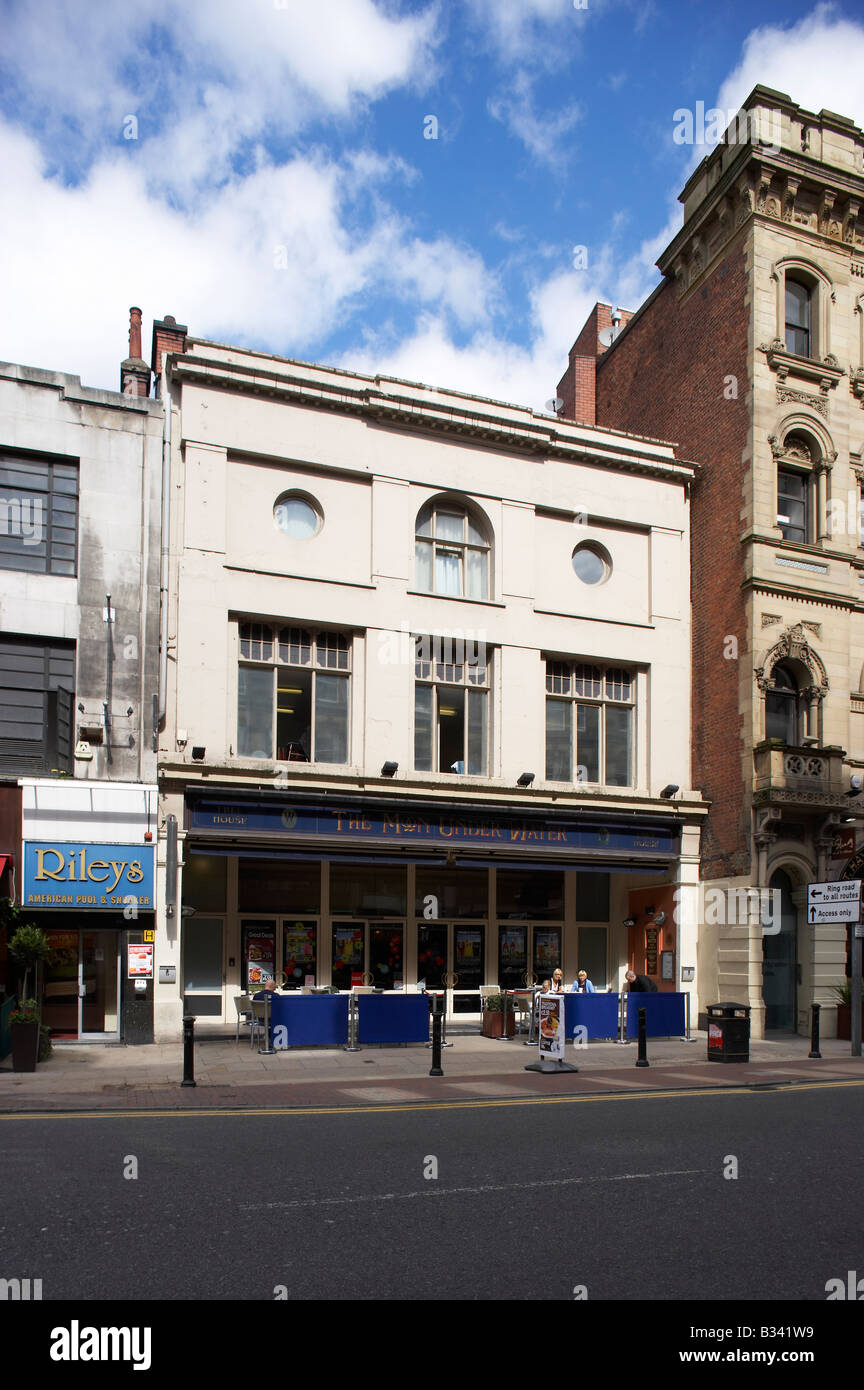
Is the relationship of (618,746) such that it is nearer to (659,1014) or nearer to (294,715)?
(659,1014)

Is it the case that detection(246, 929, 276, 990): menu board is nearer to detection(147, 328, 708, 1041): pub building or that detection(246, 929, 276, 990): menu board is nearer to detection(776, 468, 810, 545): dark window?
detection(147, 328, 708, 1041): pub building

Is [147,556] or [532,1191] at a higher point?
[147,556]

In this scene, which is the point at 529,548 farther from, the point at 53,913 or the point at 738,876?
the point at 53,913

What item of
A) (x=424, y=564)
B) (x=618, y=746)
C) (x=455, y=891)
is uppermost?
(x=424, y=564)

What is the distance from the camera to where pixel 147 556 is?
20.9 meters

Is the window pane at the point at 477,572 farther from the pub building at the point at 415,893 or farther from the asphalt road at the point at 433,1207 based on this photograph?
the asphalt road at the point at 433,1207

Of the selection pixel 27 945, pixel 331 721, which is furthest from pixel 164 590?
pixel 27 945

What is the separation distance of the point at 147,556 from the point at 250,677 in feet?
9.93

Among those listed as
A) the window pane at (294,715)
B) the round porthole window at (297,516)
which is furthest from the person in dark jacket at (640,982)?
the round porthole window at (297,516)

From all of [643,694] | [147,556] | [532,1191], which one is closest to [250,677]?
[147,556]

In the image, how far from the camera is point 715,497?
26141mm

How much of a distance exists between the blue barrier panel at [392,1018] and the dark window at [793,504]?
13.3 metres

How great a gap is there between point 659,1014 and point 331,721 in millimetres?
8488

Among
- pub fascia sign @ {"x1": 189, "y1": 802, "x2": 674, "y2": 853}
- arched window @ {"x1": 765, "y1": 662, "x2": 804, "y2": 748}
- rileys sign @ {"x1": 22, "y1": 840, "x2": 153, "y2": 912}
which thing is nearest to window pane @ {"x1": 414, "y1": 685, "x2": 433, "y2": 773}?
pub fascia sign @ {"x1": 189, "y1": 802, "x2": 674, "y2": 853}
